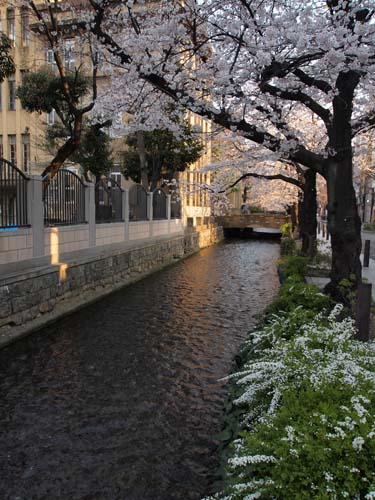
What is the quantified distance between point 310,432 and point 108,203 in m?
11.5

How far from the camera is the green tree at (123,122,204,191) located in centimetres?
2127

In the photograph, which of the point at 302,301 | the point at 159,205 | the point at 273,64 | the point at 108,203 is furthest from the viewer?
the point at 159,205

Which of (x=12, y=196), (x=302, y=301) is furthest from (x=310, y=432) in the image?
(x=12, y=196)

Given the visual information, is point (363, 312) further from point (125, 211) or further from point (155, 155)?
point (155, 155)

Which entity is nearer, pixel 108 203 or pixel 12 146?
pixel 108 203

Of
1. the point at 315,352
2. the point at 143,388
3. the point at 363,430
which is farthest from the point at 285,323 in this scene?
the point at 363,430

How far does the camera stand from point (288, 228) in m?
26.8

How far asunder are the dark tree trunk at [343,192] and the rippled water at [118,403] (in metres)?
2.30

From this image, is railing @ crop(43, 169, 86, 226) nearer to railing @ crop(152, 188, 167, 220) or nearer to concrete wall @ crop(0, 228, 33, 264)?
concrete wall @ crop(0, 228, 33, 264)

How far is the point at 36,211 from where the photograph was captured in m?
8.88

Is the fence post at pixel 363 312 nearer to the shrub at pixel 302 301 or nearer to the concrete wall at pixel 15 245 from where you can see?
the shrub at pixel 302 301

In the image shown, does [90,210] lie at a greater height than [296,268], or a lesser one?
greater

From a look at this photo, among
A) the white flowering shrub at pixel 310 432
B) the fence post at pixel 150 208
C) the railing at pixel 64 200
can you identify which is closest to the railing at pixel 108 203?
the railing at pixel 64 200

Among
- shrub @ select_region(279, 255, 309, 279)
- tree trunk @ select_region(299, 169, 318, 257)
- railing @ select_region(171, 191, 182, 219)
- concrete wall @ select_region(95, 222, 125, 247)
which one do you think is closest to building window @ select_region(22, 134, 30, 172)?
railing @ select_region(171, 191, 182, 219)
